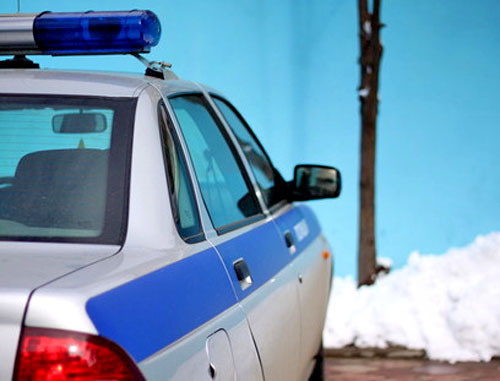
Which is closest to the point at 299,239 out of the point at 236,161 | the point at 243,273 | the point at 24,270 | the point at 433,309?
the point at 236,161

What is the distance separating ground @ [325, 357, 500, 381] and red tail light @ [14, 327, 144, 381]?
445 cm

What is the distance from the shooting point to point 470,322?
22.5 ft

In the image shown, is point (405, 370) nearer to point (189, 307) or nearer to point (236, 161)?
point (236, 161)

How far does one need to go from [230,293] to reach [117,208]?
1.39 feet

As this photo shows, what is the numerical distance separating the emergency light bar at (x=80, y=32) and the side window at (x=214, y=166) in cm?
23

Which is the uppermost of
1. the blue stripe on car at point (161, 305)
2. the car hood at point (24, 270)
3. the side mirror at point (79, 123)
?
the side mirror at point (79, 123)

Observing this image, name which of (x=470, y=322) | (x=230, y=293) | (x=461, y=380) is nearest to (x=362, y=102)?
(x=470, y=322)

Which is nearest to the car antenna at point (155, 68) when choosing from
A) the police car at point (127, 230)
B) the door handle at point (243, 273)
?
the police car at point (127, 230)

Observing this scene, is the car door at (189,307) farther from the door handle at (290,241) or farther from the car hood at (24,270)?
the door handle at (290,241)

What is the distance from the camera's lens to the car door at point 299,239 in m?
4.08

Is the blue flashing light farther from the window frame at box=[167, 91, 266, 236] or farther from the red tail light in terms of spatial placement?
the red tail light

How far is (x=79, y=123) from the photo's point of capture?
9.08 ft

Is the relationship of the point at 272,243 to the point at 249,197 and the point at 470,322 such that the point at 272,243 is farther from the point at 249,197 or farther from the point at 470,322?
the point at 470,322

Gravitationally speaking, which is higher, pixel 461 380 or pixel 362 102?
pixel 362 102
